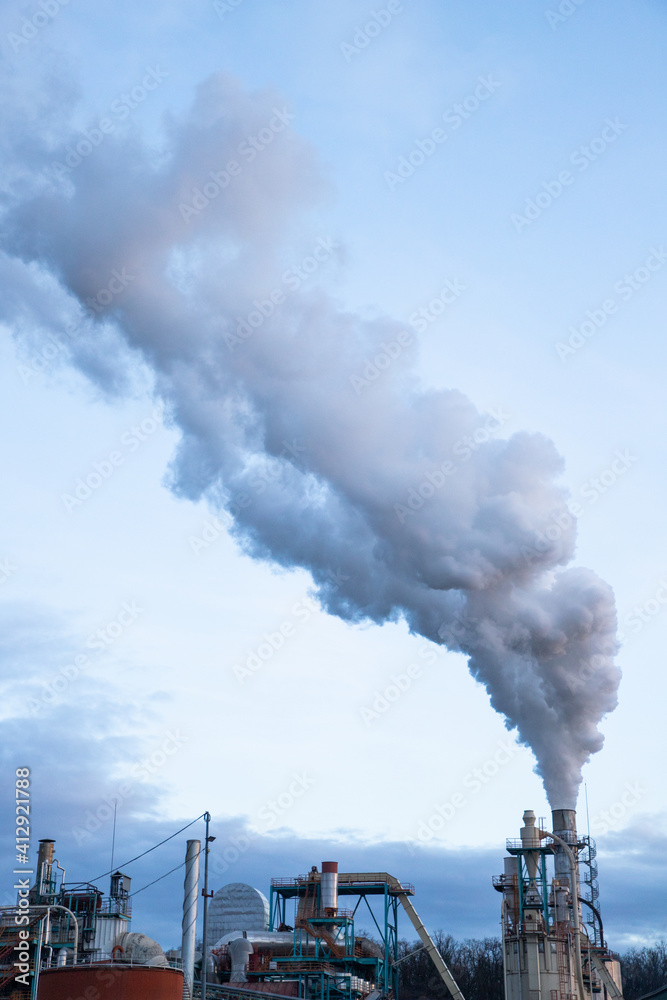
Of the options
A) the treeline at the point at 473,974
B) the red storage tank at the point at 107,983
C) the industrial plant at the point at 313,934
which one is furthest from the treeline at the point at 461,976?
the red storage tank at the point at 107,983

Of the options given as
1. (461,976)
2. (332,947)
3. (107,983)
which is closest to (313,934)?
(332,947)

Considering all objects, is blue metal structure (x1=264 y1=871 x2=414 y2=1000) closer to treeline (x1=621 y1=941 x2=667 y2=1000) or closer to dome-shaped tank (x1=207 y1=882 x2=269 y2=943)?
dome-shaped tank (x1=207 y1=882 x2=269 y2=943)

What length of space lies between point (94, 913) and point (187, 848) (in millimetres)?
14898

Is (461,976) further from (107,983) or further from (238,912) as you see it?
(107,983)

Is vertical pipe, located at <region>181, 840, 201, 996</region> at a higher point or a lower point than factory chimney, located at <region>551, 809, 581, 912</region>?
lower

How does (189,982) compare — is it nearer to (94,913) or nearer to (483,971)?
(94,913)

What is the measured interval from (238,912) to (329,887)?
828 centimetres

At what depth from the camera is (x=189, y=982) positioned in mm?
49906

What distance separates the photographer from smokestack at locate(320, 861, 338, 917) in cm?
6994

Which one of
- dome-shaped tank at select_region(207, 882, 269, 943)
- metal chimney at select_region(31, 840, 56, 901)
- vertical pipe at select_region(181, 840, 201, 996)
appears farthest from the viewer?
dome-shaped tank at select_region(207, 882, 269, 943)

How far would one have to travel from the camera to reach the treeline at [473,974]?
4350 inches

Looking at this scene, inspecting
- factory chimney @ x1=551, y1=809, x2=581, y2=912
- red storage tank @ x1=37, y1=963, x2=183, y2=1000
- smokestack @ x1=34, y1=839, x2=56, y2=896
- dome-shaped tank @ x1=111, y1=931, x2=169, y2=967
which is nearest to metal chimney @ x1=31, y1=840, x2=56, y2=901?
smokestack @ x1=34, y1=839, x2=56, y2=896

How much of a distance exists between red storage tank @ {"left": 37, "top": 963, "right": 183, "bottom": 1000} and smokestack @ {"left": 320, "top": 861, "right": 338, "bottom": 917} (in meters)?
29.0

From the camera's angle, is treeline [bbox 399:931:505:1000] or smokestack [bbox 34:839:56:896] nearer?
smokestack [bbox 34:839:56:896]
